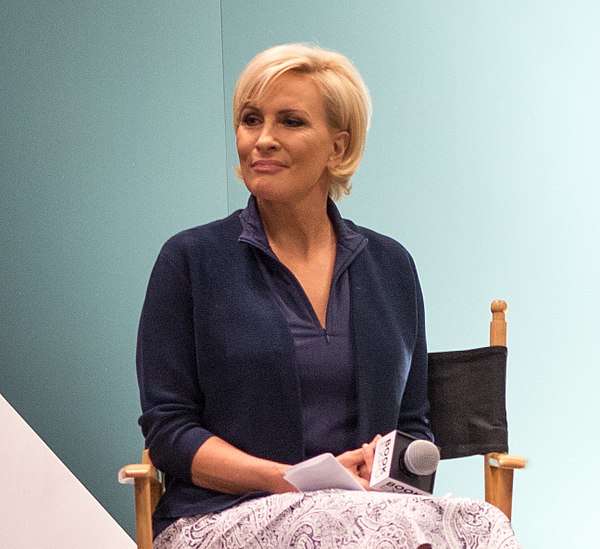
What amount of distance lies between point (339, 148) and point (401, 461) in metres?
0.67

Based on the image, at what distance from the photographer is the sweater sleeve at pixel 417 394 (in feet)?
8.84

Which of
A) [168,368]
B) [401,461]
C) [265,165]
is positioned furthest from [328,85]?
[401,461]

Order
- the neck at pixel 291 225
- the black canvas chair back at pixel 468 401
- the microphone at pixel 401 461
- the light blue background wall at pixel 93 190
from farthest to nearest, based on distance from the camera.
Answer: the light blue background wall at pixel 93 190, the black canvas chair back at pixel 468 401, the neck at pixel 291 225, the microphone at pixel 401 461

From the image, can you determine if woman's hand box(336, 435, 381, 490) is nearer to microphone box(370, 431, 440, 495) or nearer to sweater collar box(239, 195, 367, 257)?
microphone box(370, 431, 440, 495)

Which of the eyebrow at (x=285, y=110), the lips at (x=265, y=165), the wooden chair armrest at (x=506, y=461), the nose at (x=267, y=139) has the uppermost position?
the eyebrow at (x=285, y=110)

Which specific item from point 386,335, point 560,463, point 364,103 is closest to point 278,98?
point 364,103

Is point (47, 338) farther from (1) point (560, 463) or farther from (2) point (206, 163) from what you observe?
(1) point (560, 463)

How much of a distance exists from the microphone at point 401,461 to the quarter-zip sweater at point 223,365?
0.40 feet

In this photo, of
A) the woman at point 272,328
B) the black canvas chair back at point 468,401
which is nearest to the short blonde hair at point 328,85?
the woman at point 272,328

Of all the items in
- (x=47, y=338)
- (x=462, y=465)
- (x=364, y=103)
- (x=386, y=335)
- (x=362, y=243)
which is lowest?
(x=462, y=465)

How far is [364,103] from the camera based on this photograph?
265cm

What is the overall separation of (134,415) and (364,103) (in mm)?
1752

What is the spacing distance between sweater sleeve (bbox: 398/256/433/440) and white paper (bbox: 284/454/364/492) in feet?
1.45

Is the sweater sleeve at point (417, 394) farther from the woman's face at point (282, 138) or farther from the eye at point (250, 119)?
the eye at point (250, 119)
